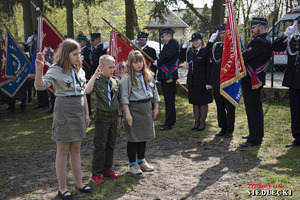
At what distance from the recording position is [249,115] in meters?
6.42

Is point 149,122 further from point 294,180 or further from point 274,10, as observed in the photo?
point 274,10

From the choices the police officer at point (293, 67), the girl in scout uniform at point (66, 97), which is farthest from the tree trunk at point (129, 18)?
the girl in scout uniform at point (66, 97)

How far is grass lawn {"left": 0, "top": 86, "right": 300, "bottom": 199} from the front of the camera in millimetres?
4742

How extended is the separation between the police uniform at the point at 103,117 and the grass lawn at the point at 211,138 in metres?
0.36

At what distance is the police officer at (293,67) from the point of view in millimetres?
5996

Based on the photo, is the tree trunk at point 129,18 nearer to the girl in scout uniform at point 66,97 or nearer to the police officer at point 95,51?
the police officer at point 95,51

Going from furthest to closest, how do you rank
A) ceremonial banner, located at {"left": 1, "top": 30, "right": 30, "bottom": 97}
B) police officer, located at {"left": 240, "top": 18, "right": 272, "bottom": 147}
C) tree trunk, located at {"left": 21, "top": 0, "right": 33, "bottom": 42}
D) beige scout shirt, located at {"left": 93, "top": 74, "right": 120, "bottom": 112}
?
tree trunk, located at {"left": 21, "top": 0, "right": 33, "bottom": 42} → ceremonial banner, located at {"left": 1, "top": 30, "right": 30, "bottom": 97} → police officer, located at {"left": 240, "top": 18, "right": 272, "bottom": 147} → beige scout shirt, located at {"left": 93, "top": 74, "right": 120, "bottom": 112}

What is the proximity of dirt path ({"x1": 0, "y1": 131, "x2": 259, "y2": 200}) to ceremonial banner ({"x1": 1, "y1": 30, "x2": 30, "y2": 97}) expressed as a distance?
14.8 feet

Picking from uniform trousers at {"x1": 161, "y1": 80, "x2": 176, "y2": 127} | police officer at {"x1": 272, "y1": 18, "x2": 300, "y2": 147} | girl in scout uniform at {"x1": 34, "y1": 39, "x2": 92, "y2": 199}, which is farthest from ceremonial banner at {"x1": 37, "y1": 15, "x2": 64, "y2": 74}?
police officer at {"x1": 272, "y1": 18, "x2": 300, "y2": 147}

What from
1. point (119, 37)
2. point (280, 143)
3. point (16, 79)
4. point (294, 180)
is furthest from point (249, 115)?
point (16, 79)

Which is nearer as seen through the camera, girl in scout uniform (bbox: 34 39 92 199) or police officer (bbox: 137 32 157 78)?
girl in scout uniform (bbox: 34 39 92 199)

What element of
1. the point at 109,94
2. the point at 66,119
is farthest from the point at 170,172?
the point at 66,119

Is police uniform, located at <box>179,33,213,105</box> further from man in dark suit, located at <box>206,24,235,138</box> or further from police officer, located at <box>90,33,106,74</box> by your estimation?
police officer, located at <box>90,33,106,74</box>

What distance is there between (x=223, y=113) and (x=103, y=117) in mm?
3460
